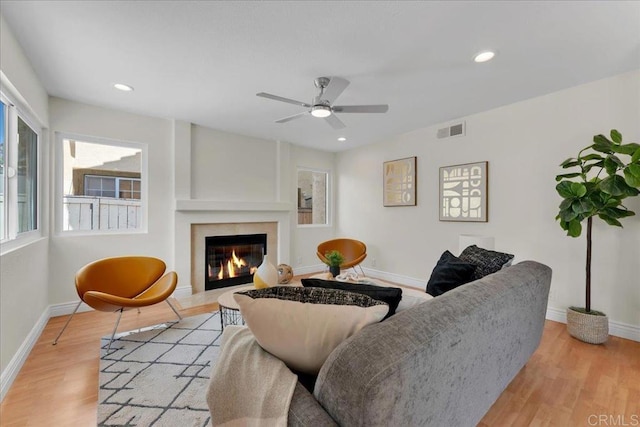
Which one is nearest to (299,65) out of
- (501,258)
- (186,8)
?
(186,8)

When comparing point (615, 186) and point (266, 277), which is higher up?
point (615, 186)

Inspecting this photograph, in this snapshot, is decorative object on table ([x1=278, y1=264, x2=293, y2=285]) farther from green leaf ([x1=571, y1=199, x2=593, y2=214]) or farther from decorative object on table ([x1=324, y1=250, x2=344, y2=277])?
green leaf ([x1=571, y1=199, x2=593, y2=214])

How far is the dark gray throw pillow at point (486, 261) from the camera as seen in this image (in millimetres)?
2043

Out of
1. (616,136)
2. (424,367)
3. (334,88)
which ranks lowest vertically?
(424,367)

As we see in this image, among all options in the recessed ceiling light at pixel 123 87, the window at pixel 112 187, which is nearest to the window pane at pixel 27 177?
the window at pixel 112 187

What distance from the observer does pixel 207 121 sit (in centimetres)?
386

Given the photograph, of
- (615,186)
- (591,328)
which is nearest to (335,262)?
(591,328)

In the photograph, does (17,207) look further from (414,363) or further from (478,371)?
(478,371)

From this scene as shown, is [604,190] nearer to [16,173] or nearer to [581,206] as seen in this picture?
[581,206]

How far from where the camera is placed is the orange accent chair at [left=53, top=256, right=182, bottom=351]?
2.50 m

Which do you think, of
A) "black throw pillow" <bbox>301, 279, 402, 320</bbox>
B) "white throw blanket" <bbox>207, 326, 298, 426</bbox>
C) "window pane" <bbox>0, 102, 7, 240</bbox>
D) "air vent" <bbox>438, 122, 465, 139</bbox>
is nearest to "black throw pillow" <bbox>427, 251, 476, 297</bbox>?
"black throw pillow" <bbox>301, 279, 402, 320</bbox>

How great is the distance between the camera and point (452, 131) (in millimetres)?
3793

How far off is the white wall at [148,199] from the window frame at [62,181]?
36 mm

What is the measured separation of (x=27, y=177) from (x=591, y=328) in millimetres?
5348
